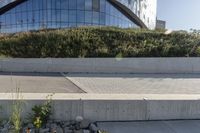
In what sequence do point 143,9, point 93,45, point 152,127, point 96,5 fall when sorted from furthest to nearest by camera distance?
point 143,9
point 96,5
point 93,45
point 152,127

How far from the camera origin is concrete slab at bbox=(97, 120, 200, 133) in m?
5.97

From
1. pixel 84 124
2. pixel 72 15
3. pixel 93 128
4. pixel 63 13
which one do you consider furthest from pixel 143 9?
pixel 93 128

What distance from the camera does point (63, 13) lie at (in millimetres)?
32906

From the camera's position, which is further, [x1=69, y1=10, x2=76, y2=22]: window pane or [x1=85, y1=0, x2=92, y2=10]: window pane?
[x1=85, y1=0, x2=92, y2=10]: window pane

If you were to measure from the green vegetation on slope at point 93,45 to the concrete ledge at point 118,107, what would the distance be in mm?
8813

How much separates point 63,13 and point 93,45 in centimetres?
1823

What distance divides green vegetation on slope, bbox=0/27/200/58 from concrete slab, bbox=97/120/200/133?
30.0ft

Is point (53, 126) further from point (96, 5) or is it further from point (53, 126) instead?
point (96, 5)

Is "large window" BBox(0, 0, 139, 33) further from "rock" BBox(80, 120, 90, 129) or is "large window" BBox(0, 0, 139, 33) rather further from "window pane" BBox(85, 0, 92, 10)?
"rock" BBox(80, 120, 90, 129)

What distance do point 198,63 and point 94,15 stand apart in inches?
803

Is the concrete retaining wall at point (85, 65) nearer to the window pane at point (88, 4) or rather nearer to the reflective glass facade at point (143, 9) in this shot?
the window pane at point (88, 4)

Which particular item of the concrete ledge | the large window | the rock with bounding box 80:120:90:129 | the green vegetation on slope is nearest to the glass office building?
the large window

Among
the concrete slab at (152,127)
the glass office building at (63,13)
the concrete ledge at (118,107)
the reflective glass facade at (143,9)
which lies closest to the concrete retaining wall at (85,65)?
the concrete ledge at (118,107)

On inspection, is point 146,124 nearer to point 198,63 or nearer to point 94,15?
point 198,63
